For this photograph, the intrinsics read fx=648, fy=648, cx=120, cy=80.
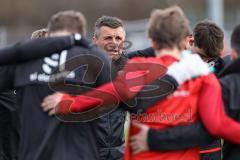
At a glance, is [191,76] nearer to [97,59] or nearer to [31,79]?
[97,59]

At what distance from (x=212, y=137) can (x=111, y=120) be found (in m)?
1.11

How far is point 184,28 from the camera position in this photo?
411cm

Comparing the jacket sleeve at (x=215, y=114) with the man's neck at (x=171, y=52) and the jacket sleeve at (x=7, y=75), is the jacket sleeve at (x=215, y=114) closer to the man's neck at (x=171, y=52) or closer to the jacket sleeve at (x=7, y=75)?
the man's neck at (x=171, y=52)

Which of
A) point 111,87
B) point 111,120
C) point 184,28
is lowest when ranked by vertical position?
point 111,120

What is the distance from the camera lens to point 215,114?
13.0ft

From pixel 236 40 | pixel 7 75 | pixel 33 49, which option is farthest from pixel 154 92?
pixel 7 75

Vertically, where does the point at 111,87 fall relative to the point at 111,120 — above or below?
above

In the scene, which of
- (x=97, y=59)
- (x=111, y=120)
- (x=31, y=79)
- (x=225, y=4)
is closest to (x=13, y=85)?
(x=31, y=79)

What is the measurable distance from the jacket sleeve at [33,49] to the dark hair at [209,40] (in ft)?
5.13

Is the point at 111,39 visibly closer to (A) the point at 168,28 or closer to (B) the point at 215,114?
(A) the point at 168,28

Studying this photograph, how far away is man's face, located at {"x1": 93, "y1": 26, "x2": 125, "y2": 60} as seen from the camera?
567 cm

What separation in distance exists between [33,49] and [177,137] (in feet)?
3.53

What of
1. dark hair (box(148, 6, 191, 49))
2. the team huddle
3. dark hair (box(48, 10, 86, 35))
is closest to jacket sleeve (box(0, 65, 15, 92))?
the team huddle

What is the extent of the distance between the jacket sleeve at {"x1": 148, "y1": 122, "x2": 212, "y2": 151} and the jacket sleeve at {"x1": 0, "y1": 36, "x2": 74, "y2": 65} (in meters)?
0.79
